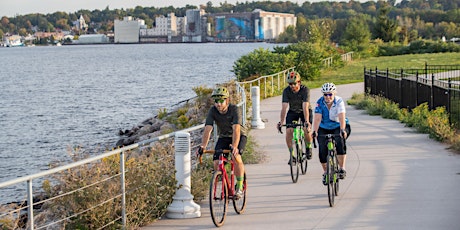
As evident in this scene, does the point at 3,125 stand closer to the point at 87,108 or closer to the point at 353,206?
the point at 87,108

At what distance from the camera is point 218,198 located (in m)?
10.4

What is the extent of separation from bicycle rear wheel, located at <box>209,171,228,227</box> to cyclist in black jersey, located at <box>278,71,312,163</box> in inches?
127

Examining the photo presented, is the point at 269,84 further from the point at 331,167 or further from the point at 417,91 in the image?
the point at 331,167

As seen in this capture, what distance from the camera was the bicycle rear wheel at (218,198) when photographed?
1023cm

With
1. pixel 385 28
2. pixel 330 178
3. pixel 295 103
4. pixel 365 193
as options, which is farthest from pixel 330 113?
pixel 385 28

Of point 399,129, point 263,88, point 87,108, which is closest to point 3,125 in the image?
point 87,108

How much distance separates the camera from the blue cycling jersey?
11.8 m

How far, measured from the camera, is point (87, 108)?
170 feet

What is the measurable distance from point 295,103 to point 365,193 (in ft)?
7.29

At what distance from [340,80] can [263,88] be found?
13249 mm

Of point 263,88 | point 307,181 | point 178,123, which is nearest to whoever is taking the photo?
point 307,181

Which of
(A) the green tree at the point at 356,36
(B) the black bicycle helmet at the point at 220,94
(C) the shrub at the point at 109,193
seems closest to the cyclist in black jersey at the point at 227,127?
(B) the black bicycle helmet at the point at 220,94

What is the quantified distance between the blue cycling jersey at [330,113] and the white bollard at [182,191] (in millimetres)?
2151

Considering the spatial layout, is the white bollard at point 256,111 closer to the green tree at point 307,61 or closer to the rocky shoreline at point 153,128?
the rocky shoreline at point 153,128
